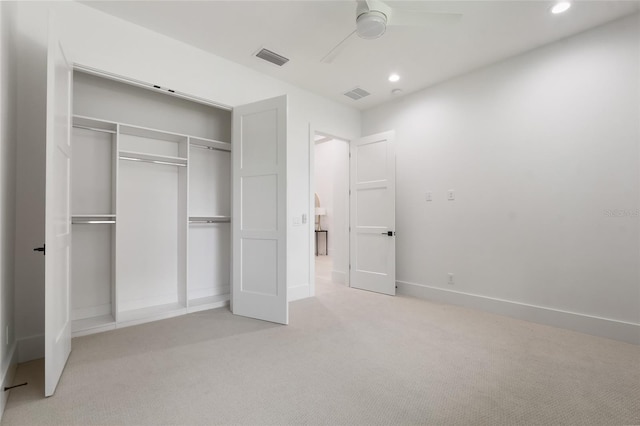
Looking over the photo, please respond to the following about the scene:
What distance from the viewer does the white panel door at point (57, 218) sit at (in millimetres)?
1765

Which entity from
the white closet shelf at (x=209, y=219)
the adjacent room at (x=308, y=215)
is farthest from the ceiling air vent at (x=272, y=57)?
the white closet shelf at (x=209, y=219)

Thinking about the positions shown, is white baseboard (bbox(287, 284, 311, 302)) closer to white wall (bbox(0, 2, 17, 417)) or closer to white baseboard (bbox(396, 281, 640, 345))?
white baseboard (bbox(396, 281, 640, 345))

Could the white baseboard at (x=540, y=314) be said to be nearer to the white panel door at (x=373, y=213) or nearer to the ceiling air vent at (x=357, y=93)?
the white panel door at (x=373, y=213)

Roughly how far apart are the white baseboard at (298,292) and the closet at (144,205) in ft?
2.70

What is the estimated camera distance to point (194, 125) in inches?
147

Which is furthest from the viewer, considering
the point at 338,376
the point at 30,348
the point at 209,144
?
the point at 209,144

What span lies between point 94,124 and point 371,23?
2754mm

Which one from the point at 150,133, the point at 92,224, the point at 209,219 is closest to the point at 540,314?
the point at 209,219

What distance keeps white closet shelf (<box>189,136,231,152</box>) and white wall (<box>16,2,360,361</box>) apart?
0.48 meters

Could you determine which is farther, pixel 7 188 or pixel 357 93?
pixel 357 93

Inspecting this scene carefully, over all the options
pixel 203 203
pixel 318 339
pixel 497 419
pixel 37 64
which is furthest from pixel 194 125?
pixel 497 419

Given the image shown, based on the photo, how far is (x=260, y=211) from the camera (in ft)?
10.9

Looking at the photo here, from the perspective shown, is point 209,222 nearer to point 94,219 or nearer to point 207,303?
point 207,303

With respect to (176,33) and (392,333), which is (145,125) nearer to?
(176,33)
